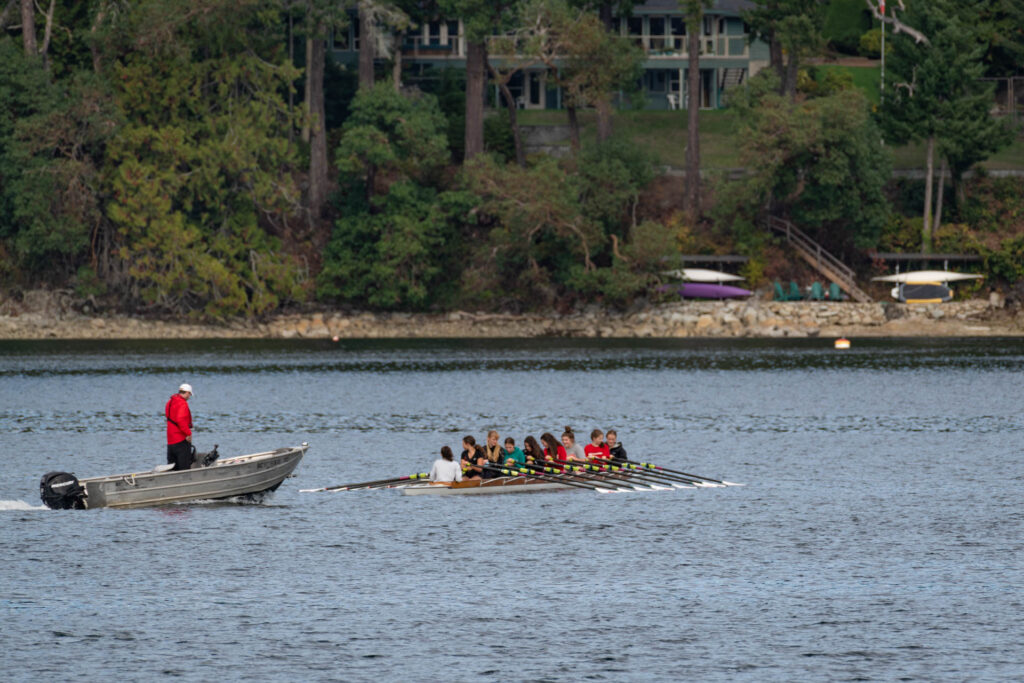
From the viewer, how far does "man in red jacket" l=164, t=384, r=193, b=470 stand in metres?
34.2

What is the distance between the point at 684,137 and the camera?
10575cm

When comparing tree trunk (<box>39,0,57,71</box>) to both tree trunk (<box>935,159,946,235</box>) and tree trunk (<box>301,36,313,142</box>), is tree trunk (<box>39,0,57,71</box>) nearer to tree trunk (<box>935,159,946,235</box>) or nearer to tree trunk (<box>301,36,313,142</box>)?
tree trunk (<box>301,36,313,142</box>)

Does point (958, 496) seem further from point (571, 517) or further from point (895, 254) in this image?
point (895, 254)

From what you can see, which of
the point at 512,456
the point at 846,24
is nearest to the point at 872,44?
the point at 846,24

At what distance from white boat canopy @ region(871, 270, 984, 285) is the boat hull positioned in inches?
2442

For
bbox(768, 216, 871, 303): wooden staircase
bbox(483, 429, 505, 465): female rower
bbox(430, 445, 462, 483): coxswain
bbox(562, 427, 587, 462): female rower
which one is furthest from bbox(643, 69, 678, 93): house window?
bbox(430, 445, 462, 483): coxswain

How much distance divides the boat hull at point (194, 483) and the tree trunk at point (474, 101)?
194 feet

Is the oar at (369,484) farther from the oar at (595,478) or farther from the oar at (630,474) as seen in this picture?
the oar at (630,474)

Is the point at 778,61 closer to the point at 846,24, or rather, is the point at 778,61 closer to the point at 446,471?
the point at 846,24

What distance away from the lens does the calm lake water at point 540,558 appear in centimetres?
2500

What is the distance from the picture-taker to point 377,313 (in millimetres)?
97375

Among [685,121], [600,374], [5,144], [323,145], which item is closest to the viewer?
[600,374]

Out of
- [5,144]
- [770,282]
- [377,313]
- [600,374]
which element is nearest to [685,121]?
[770,282]

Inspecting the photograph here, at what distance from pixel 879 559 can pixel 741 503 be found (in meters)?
6.84
